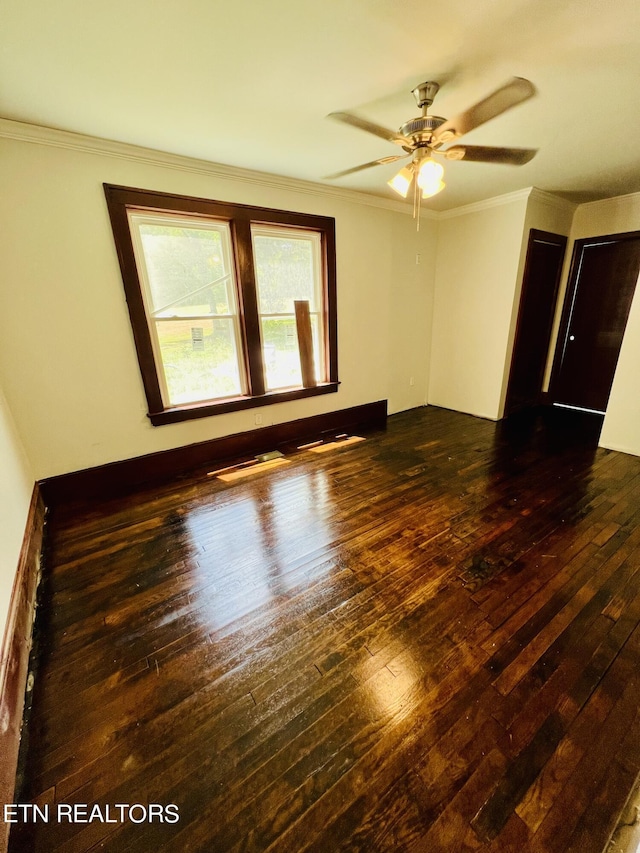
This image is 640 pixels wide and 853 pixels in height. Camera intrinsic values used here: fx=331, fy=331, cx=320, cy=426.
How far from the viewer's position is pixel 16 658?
53.9 inches

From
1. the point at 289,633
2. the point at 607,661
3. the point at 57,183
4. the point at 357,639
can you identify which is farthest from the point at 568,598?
the point at 57,183

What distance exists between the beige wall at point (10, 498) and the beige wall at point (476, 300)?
4696 mm

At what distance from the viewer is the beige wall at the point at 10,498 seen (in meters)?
1.50

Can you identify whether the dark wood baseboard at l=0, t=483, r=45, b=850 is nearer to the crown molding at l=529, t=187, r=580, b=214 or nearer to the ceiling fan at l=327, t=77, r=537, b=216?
the ceiling fan at l=327, t=77, r=537, b=216

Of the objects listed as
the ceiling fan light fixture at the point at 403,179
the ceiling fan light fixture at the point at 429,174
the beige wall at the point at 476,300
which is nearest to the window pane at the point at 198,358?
the ceiling fan light fixture at the point at 403,179

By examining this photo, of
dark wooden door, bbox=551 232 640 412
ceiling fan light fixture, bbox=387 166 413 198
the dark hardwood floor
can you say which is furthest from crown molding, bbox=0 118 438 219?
dark wooden door, bbox=551 232 640 412

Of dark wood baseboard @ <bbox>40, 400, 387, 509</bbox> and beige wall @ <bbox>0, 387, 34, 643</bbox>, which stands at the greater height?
beige wall @ <bbox>0, 387, 34, 643</bbox>

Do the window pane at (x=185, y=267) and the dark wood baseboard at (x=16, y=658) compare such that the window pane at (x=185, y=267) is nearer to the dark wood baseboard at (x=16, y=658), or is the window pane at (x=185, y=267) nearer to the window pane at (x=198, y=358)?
the window pane at (x=198, y=358)

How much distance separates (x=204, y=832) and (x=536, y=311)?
5.26 metres

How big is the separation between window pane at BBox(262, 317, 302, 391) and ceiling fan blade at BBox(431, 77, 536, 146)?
2019 mm

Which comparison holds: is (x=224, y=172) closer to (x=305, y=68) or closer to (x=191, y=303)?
(x=191, y=303)

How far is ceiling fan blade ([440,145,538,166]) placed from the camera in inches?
76.2

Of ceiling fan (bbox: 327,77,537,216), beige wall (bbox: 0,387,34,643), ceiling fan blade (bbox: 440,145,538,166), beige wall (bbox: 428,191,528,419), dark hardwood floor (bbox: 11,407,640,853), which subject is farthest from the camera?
beige wall (bbox: 428,191,528,419)

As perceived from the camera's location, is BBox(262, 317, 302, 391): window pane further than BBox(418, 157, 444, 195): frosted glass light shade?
Yes
